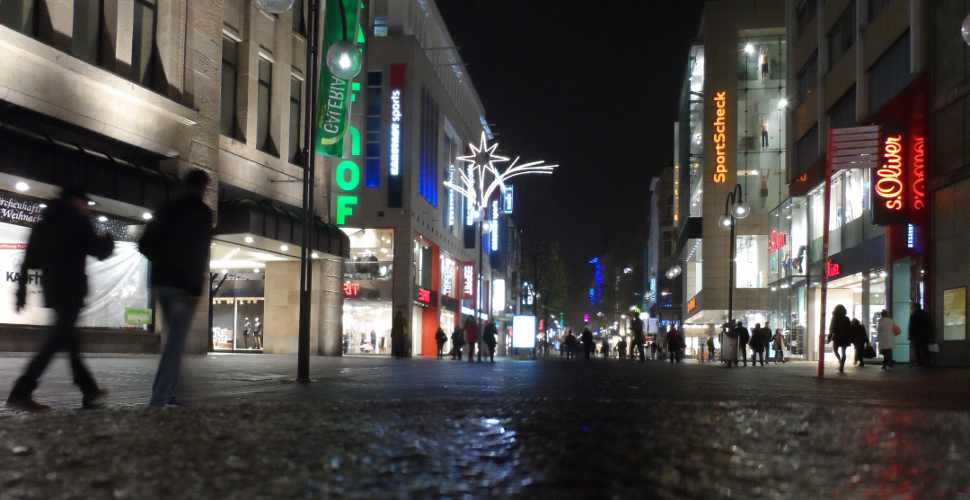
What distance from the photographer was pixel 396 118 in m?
45.2

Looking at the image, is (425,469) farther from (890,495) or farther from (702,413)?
(702,413)

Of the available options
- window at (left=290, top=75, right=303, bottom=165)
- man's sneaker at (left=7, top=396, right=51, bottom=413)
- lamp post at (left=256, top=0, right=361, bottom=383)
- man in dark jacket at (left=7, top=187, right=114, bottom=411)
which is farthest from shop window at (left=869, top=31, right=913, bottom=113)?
man's sneaker at (left=7, top=396, right=51, bottom=413)

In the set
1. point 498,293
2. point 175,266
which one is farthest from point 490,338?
point 498,293

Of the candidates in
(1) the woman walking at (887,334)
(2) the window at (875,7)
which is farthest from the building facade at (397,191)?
(1) the woman walking at (887,334)

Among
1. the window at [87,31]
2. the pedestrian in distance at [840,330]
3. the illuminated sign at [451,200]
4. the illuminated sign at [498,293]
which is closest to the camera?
the window at [87,31]

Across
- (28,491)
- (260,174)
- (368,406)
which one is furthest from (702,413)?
(260,174)

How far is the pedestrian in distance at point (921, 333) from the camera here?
24875mm

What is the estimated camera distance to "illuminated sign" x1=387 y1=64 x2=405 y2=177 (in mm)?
45094

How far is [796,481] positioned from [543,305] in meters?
92.8

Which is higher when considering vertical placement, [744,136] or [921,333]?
[744,136]

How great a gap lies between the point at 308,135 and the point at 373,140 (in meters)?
32.6

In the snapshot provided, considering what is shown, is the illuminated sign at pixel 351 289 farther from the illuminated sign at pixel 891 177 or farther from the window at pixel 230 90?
the illuminated sign at pixel 891 177

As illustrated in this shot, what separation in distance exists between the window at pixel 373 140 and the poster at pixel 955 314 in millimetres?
26696

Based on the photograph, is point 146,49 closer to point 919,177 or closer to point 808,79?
point 919,177
